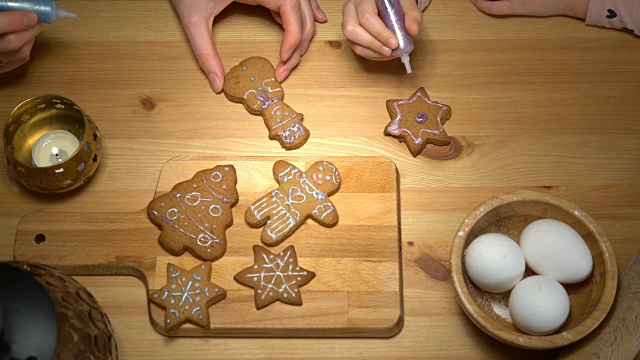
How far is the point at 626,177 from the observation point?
1.03 m

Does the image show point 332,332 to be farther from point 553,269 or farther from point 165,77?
point 165,77

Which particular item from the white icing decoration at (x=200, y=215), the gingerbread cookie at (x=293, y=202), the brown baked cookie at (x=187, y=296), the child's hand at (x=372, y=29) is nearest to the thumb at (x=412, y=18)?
the child's hand at (x=372, y=29)

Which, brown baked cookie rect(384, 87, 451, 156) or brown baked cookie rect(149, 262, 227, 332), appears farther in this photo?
brown baked cookie rect(384, 87, 451, 156)

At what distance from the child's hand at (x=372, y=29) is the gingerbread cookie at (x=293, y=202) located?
20 centimetres

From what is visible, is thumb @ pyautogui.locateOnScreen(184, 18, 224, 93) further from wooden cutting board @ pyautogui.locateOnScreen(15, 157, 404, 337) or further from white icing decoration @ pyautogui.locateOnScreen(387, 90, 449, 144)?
white icing decoration @ pyautogui.locateOnScreen(387, 90, 449, 144)

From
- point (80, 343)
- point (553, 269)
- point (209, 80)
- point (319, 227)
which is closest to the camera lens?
point (80, 343)

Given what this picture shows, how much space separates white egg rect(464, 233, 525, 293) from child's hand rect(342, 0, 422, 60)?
13.4 inches

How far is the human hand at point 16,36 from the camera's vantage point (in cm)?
101

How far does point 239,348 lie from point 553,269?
1.36ft

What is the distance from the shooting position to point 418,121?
1.06 meters

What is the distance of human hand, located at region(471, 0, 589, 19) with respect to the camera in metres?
1.13

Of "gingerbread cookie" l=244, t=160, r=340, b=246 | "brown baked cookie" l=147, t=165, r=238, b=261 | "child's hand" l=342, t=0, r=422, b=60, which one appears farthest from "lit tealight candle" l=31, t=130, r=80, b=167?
"child's hand" l=342, t=0, r=422, b=60

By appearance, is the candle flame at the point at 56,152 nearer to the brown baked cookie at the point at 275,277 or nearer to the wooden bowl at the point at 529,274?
the brown baked cookie at the point at 275,277

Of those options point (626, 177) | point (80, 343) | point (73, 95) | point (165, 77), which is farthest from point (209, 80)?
point (626, 177)
